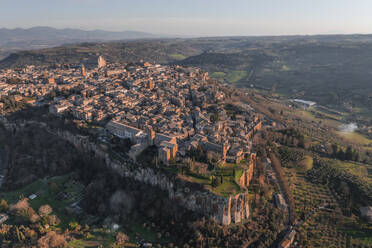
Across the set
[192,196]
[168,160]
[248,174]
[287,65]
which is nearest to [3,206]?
[168,160]

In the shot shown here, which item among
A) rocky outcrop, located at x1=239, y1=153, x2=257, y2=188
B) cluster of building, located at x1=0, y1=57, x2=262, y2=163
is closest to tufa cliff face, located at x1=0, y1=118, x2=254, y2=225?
rocky outcrop, located at x1=239, y1=153, x2=257, y2=188

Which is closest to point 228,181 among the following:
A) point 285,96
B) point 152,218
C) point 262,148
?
point 152,218

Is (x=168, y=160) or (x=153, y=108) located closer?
(x=168, y=160)

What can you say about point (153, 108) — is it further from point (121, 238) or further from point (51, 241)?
point (51, 241)

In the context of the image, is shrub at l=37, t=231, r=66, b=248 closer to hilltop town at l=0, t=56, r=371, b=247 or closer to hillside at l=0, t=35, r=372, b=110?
hilltop town at l=0, t=56, r=371, b=247

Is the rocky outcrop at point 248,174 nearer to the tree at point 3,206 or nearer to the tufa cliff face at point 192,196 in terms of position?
the tufa cliff face at point 192,196

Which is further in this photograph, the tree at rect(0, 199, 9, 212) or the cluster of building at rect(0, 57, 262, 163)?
the cluster of building at rect(0, 57, 262, 163)

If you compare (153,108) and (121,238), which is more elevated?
(153,108)

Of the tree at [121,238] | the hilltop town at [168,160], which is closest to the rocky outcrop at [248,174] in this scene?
the hilltop town at [168,160]
